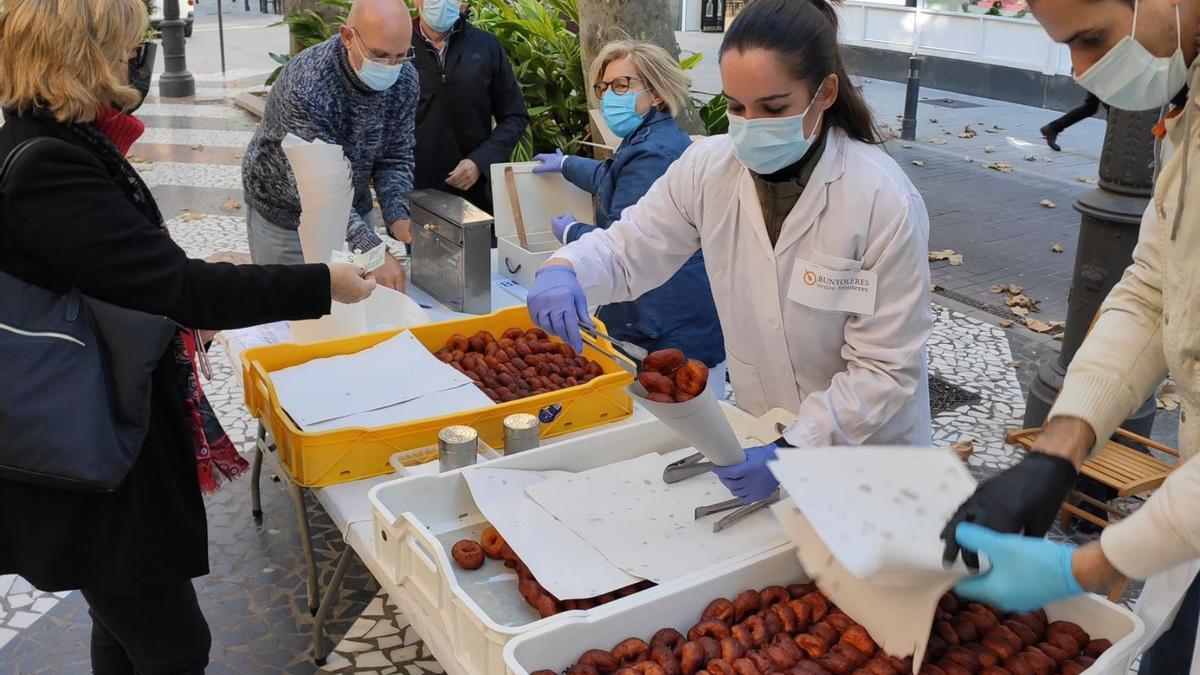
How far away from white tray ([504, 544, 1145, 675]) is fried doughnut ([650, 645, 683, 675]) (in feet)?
0.18

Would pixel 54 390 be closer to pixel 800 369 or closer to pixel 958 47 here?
pixel 800 369

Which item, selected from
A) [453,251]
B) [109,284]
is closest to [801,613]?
[109,284]

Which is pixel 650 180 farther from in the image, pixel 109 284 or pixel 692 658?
pixel 692 658

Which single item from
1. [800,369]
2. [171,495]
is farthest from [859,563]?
[171,495]

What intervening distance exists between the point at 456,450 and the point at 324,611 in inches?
38.9

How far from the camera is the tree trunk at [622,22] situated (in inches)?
225

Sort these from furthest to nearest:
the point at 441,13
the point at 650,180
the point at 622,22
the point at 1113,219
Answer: the point at 622,22 < the point at 441,13 < the point at 1113,219 < the point at 650,180

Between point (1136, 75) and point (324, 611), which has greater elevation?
point (1136, 75)

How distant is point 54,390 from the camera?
191 centimetres

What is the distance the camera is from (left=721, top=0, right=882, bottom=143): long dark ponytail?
2113mm

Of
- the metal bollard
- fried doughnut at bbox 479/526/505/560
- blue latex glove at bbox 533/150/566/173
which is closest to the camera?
fried doughnut at bbox 479/526/505/560

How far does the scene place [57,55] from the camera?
196 centimetres

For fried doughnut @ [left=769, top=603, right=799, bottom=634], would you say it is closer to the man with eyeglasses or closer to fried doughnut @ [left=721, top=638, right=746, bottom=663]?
fried doughnut @ [left=721, top=638, right=746, bottom=663]

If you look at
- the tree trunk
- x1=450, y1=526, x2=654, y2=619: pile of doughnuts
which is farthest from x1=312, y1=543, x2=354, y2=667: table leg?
the tree trunk
